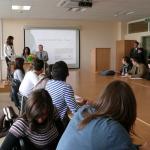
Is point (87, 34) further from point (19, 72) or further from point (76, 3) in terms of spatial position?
point (19, 72)

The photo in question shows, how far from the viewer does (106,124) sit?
1164mm

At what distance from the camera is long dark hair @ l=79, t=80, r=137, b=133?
123 centimetres

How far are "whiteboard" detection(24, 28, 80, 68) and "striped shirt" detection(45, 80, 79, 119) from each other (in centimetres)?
954

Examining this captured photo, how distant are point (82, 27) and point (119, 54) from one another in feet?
6.12

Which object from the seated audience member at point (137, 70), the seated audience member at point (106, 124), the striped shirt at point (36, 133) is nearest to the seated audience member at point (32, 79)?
the striped shirt at point (36, 133)

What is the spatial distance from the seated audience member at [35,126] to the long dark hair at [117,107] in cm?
67

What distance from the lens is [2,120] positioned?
9.54ft

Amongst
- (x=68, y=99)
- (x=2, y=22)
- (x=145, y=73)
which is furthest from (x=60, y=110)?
(x=2, y=22)

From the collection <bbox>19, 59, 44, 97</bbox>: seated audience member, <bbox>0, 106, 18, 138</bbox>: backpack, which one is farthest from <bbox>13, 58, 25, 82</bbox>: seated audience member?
<bbox>0, 106, 18, 138</bbox>: backpack

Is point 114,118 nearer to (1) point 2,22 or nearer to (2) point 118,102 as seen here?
(2) point 118,102

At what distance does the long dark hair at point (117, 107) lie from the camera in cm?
123

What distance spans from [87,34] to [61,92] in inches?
401

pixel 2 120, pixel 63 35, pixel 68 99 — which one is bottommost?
pixel 2 120

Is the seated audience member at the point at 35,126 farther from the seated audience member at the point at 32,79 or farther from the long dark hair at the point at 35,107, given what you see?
the seated audience member at the point at 32,79
